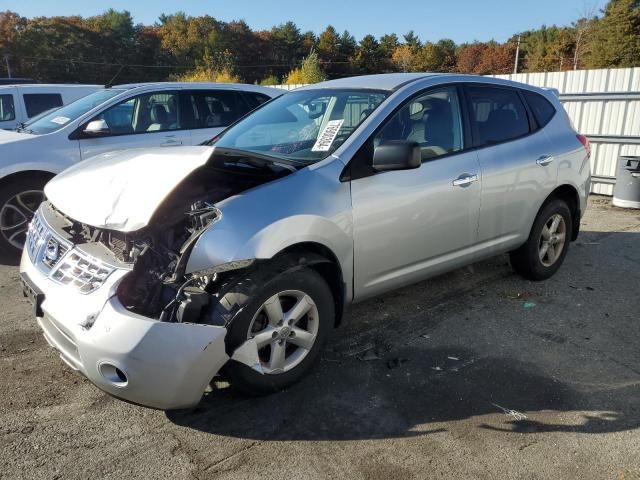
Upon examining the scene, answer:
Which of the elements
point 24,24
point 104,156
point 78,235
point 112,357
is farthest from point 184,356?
point 24,24

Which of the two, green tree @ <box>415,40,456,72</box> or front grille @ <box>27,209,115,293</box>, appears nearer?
front grille @ <box>27,209,115,293</box>

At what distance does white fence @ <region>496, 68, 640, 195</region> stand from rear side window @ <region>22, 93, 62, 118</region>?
9094mm

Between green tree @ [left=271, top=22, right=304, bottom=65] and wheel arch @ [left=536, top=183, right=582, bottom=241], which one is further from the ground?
green tree @ [left=271, top=22, right=304, bottom=65]

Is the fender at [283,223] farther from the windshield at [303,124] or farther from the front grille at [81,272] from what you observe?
the front grille at [81,272]

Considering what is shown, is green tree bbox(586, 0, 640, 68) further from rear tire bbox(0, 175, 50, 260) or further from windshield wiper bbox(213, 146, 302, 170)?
windshield wiper bbox(213, 146, 302, 170)

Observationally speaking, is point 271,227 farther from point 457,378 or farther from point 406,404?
point 457,378

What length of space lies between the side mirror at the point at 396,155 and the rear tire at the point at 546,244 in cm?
196

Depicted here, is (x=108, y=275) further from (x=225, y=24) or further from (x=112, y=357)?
(x=225, y=24)

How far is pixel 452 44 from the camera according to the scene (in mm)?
89438

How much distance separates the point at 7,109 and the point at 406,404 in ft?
30.1

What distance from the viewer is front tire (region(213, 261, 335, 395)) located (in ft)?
8.52

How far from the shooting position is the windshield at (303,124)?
11.1 feet

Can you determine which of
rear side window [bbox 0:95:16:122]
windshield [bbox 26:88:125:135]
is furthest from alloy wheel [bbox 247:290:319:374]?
rear side window [bbox 0:95:16:122]

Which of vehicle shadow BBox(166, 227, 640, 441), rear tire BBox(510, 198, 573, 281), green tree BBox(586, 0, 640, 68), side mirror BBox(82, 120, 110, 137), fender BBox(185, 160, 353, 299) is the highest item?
green tree BBox(586, 0, 640, 68)
